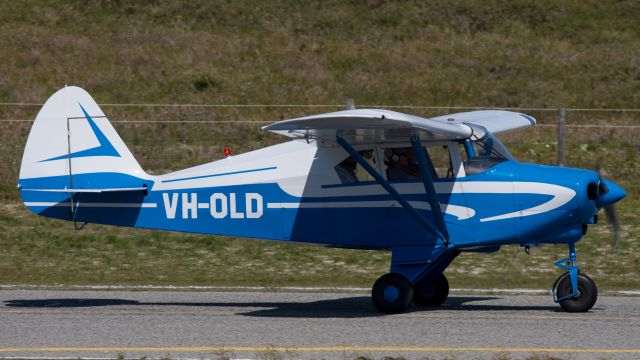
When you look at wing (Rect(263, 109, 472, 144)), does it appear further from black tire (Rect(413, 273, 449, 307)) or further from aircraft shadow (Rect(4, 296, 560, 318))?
aircraft shadow (Rect(4, 296, 560, 318))

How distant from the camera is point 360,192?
12.6 meters

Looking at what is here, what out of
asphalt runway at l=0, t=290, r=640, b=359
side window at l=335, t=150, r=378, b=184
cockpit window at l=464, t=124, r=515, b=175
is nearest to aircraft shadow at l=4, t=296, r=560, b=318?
asphalt runway at l=0, t=290, r=640, b=359

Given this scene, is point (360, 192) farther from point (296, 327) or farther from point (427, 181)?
point (296, 327)

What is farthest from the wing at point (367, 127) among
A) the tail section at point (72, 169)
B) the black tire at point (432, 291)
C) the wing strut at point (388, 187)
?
the tail section at point (72, 169)

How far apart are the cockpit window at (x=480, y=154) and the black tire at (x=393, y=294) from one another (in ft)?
5.06

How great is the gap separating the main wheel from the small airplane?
0.04ft

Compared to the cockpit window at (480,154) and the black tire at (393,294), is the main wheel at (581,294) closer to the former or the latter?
the cockpit window at (480,154)

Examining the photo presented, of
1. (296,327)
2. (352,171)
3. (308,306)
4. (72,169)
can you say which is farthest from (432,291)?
(72,169)

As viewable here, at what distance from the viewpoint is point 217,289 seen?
49.6 ft

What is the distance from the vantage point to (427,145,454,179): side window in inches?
490

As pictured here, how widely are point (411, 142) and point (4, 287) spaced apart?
22.0ft

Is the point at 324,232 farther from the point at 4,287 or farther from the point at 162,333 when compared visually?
the point at 4,287

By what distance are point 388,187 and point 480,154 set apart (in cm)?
119

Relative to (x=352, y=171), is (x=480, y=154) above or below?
above
